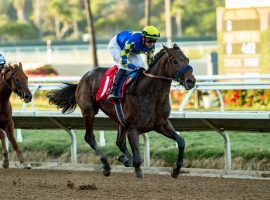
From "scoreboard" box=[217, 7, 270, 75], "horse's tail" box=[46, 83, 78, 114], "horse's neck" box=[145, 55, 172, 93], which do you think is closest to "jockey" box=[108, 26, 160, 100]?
"horse's neck" box=[145, 55, 172, 93]

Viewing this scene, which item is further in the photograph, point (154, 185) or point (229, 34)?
point (229, 34)

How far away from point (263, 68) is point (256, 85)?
256 inches

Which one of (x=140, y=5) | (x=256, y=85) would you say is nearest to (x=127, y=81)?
(x=256, y=85)

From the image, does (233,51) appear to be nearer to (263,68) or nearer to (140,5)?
(263,68)

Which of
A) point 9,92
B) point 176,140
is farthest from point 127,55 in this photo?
point 9,92

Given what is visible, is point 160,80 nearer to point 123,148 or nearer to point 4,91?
point 123,148

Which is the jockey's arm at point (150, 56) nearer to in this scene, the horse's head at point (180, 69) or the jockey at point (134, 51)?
the jockey at point (134, 51)

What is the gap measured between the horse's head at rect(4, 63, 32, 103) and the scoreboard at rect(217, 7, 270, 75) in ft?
23.8

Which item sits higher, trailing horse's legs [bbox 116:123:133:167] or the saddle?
the saddle

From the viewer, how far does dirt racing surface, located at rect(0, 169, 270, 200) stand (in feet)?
21.1

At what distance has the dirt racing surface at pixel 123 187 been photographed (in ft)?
21.1

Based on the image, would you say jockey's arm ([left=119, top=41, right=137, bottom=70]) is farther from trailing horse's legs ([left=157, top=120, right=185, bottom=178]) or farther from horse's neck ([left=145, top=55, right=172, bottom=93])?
trailing horse's legs ([left=157, top=120, right=185, bottom=178])

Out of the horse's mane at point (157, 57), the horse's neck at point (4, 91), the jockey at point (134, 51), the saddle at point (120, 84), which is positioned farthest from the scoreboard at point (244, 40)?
the horse's mane at point (157, 57)

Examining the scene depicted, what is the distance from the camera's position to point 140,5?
67.1 m
